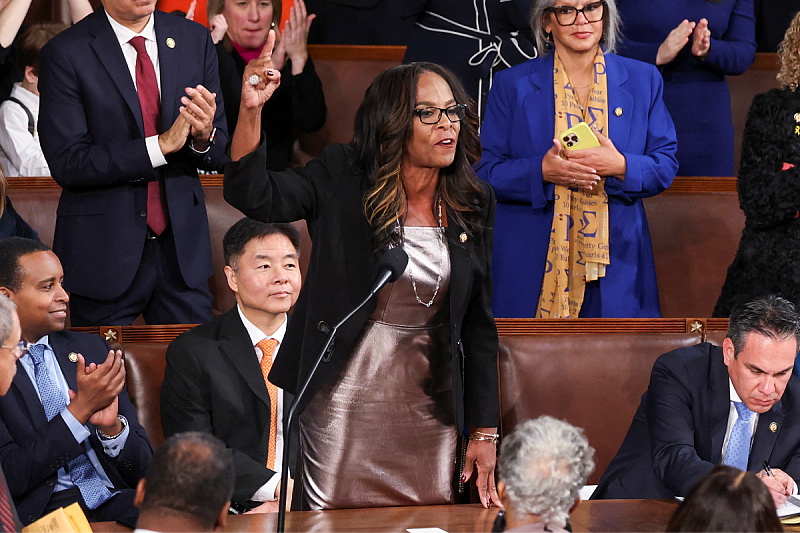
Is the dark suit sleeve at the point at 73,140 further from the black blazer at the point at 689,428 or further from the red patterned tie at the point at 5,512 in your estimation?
the black blazer at the point at 689,428

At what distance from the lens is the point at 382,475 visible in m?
2.40

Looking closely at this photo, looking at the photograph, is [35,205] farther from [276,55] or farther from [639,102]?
[639,102]

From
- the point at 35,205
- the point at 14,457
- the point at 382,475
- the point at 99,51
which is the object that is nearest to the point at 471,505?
the point at 382,475

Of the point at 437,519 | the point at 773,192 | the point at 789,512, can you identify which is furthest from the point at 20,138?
the point at 789,512

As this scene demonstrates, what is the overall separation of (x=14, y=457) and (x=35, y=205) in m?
1.66

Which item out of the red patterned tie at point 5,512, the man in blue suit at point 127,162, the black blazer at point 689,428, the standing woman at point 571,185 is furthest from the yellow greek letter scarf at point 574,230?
the red patterned tie at point 5,512

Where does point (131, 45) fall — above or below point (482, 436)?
above

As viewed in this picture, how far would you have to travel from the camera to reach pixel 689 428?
259cm

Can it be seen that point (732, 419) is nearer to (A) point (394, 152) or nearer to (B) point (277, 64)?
(A) point (394, 152)

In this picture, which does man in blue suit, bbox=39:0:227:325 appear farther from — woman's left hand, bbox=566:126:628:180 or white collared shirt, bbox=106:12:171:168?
woman's left hand, bbox=566:126:628:180

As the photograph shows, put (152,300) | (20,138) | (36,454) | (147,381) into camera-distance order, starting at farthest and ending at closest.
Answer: (20,138) → (152,300) → (147,381) → (36,454)

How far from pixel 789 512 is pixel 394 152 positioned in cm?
114

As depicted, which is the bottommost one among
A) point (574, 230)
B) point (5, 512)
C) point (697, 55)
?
point (5, 512)

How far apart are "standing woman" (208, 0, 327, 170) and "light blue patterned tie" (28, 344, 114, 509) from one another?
1.70 metres
